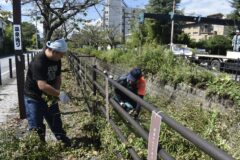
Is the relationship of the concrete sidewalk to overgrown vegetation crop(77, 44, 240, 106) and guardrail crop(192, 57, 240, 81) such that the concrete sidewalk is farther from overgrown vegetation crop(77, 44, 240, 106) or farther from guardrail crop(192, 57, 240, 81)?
→ guardrail crop(192, 57, 240, 81)

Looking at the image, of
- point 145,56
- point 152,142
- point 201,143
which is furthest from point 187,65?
point 201,143

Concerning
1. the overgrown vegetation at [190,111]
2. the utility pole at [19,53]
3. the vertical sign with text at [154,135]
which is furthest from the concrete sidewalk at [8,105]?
the vertical sign with text at [154,135]

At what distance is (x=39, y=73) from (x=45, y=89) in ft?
0.77

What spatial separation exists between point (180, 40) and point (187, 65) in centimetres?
5213

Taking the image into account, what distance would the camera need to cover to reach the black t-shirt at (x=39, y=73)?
4.87 meters

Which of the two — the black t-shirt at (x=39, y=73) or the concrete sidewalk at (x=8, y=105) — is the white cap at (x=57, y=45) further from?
the concrete sidewalk at (x=8, y=105)

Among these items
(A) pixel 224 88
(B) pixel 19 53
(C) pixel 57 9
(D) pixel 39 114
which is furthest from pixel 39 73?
(C) pixel 57 9

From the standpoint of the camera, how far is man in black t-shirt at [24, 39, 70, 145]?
487 centimetres

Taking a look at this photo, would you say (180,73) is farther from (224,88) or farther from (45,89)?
(45,89)

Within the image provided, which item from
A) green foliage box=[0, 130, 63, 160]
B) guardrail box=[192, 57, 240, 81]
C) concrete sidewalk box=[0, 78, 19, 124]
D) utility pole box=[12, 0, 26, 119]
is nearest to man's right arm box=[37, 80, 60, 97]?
green foliage box=[0, 130, 63, 160]

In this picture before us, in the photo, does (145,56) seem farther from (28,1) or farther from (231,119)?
(231,119)

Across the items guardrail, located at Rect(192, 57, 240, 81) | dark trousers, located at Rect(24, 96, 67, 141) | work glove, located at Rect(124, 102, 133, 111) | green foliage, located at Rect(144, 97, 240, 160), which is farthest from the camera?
guardrail, located at Rect(192, 57, 240, 81)

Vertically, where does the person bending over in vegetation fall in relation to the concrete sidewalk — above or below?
above

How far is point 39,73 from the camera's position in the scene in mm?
4859
